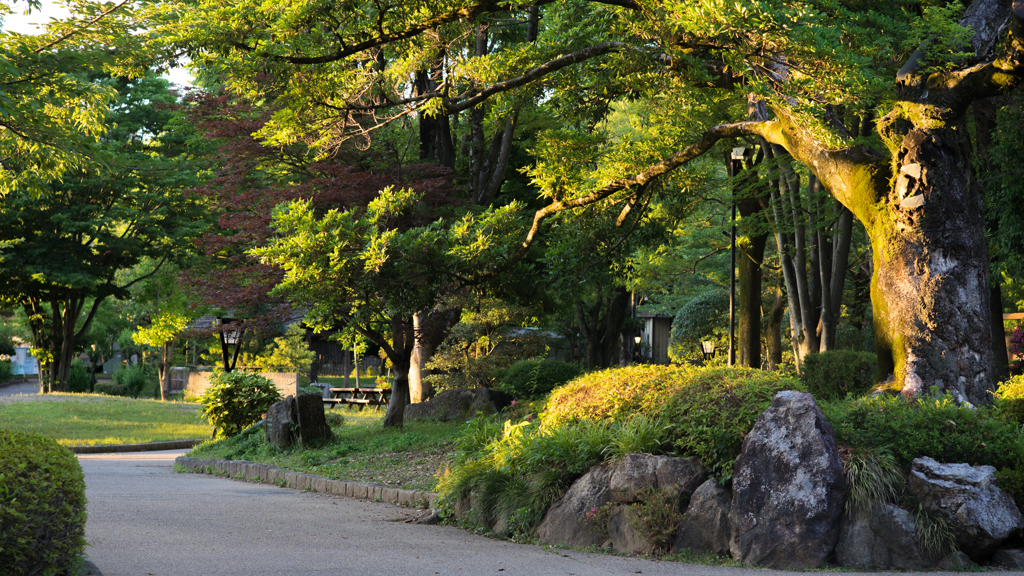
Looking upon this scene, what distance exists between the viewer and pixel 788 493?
534 centimetres

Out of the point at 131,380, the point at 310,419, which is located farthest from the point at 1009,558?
the point at 131,380

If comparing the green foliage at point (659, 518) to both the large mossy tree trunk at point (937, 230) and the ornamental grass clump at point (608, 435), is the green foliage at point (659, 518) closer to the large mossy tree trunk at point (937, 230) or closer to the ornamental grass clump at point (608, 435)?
the ornamental grass clump at point (608, 435)

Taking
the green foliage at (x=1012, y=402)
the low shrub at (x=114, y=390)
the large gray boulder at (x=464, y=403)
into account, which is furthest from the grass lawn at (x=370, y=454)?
the low shrub at (x=114, y=390)

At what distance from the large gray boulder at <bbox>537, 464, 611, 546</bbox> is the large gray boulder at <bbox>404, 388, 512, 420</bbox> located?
371 inches

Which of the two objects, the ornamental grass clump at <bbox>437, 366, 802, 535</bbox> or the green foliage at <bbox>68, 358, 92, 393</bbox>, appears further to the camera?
the green foliage at <bbox>68, 358, 92, 393</bbox>

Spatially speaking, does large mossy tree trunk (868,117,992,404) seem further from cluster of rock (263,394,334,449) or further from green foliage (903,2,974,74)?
cluster of rock (263,394,334,449)

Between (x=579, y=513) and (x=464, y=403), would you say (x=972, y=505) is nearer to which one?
(x=579, y=513)

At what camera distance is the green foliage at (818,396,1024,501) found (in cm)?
570

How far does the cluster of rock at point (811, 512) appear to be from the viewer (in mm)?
5242

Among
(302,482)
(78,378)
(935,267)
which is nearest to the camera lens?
(935,267)

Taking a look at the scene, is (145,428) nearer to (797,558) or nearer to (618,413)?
(618,413)

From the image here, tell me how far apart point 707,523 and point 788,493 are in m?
0.63

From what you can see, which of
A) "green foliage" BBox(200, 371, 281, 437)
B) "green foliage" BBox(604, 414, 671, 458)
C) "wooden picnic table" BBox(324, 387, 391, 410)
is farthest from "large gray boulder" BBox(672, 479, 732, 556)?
"wooden picnic table" BBox(324, 387, 391, 410)

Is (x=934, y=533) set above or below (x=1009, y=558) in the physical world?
above
